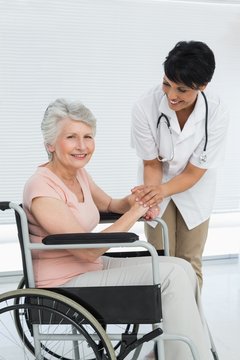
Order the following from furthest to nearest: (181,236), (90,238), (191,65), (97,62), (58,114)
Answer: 1. (97,62)
2. (181,236)
3. (191,65)
4. (58,114)
5. (90,238)

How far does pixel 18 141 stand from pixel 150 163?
126 centimetres

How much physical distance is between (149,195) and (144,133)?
1.12 ft

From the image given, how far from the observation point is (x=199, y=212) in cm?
236

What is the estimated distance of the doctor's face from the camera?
200 cm

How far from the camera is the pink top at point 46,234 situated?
1.71m

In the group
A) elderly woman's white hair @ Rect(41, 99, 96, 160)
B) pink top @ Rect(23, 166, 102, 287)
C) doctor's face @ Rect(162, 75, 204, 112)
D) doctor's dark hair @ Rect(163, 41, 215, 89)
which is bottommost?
pink top @ Rect(23, 166, 102, 287)

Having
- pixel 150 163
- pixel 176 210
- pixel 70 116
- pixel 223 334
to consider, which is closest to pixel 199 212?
pixel 176 210

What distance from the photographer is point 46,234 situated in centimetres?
175

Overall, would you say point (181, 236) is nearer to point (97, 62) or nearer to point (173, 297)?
point (173, 297)

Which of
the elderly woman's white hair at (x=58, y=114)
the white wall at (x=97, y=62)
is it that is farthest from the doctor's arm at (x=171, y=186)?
the white wall at (x=97, y=62)

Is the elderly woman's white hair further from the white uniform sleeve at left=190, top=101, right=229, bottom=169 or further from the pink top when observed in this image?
the white uniform sleeve at left=190, top=101, right=229, bottom=169

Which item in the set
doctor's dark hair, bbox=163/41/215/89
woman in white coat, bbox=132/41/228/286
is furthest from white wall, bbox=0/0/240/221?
doctor's dark hair, bbox=163/41/215/89

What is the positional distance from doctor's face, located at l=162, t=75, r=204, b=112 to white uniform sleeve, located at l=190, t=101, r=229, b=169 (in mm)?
157

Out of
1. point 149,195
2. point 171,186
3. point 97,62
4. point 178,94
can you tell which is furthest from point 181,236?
point 97,62
